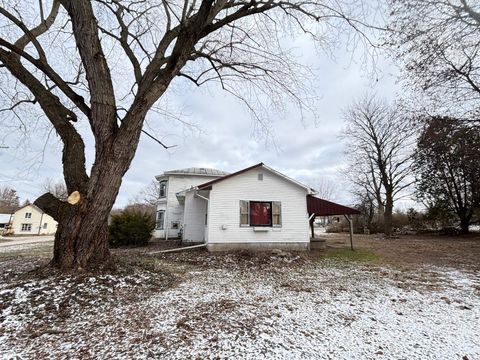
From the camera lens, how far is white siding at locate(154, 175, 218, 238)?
17442 mm

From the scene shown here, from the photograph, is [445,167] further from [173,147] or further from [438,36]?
[173,147]

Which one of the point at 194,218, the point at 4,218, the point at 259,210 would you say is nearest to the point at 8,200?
the point at 4,218

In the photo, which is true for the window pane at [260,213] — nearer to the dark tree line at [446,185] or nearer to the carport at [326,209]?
the carport at [326,209]

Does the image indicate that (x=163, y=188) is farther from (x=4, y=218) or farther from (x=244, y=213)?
(x=4, y=218)

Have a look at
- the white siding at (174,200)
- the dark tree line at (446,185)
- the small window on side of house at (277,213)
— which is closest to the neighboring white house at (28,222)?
the white siding at (174,200)

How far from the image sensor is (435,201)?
66.2ft

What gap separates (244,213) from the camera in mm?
11016

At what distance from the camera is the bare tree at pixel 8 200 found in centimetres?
5244

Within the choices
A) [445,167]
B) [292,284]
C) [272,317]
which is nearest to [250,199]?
[292,284]

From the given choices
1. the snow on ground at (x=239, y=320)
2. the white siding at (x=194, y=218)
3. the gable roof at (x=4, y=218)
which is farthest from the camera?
the gable roof at (x=4, y=218)

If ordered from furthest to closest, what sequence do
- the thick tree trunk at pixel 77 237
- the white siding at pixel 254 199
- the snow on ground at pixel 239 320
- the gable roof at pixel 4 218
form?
the gable roof at pixel 4 218
the white siding at pixel 254 199
the thick tree trunk at pixel 77 237
the snow on ground at pixel 239 320

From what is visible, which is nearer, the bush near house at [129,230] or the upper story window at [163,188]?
the bush near house at [129,230]

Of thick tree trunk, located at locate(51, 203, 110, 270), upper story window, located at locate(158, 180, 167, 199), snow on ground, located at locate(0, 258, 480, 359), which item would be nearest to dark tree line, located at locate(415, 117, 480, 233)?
snow on ground, located at locate(0, 258, 480, 359)

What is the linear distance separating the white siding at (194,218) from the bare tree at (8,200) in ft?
194
